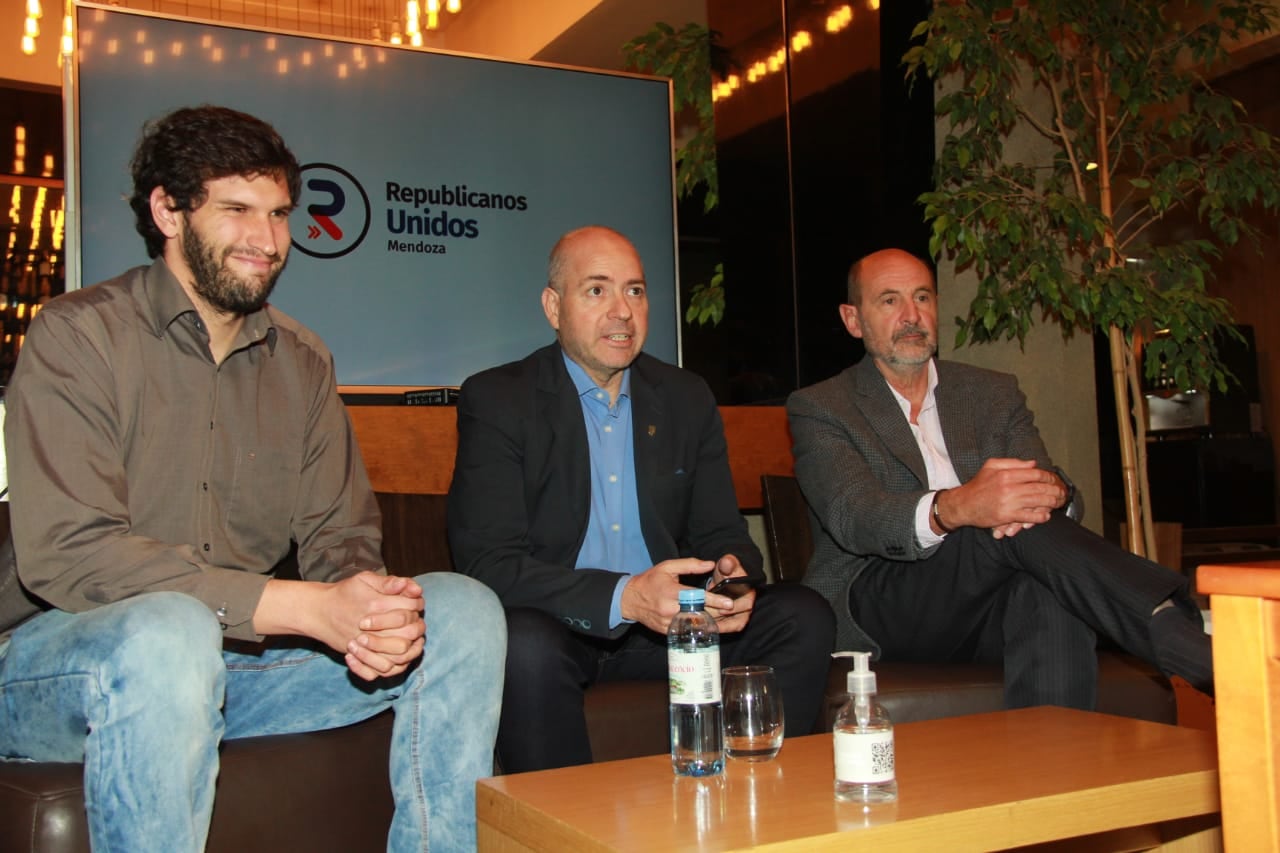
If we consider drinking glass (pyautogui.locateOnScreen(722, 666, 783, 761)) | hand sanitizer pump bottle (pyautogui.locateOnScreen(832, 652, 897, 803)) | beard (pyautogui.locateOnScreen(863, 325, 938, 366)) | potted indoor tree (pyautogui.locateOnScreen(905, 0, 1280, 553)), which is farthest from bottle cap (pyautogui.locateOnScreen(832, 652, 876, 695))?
potted indoor tree (pyautogui.locateOnScreen(905, 0, 1280, 553))

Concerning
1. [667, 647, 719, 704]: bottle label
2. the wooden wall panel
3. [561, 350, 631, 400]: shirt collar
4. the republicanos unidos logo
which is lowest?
[667, 647, 719, 704]: bottle label

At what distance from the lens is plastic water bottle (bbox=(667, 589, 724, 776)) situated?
5.03ft

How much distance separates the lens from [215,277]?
189 centimetres

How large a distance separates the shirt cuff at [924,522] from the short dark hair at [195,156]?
143cm

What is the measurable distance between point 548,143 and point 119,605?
2688 millimetres

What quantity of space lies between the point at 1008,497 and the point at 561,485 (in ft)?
2.91

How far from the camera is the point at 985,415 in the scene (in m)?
2.88

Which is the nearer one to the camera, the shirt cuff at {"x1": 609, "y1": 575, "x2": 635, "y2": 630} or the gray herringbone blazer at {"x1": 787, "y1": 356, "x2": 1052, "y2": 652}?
the shirt cuff at {"x1": 609, "y1": 575, "x2": 635, "y2": 630}

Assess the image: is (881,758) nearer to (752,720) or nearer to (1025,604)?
(752,720)

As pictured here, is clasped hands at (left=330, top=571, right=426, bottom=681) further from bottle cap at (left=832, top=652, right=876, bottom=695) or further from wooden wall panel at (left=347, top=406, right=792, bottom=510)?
wooden wall panel at (left=347, top=406, right=792, bottom=510)

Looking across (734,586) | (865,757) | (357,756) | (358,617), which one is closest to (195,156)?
(358,617)

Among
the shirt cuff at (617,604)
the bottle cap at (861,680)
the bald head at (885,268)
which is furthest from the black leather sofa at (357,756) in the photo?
the bald head at (885,268)

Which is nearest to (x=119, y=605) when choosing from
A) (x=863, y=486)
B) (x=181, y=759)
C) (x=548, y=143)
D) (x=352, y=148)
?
(x=181, y=759)

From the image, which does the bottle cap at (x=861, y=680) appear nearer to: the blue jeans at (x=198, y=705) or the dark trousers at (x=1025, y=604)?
the blue jeans at (x=198, y=705)
